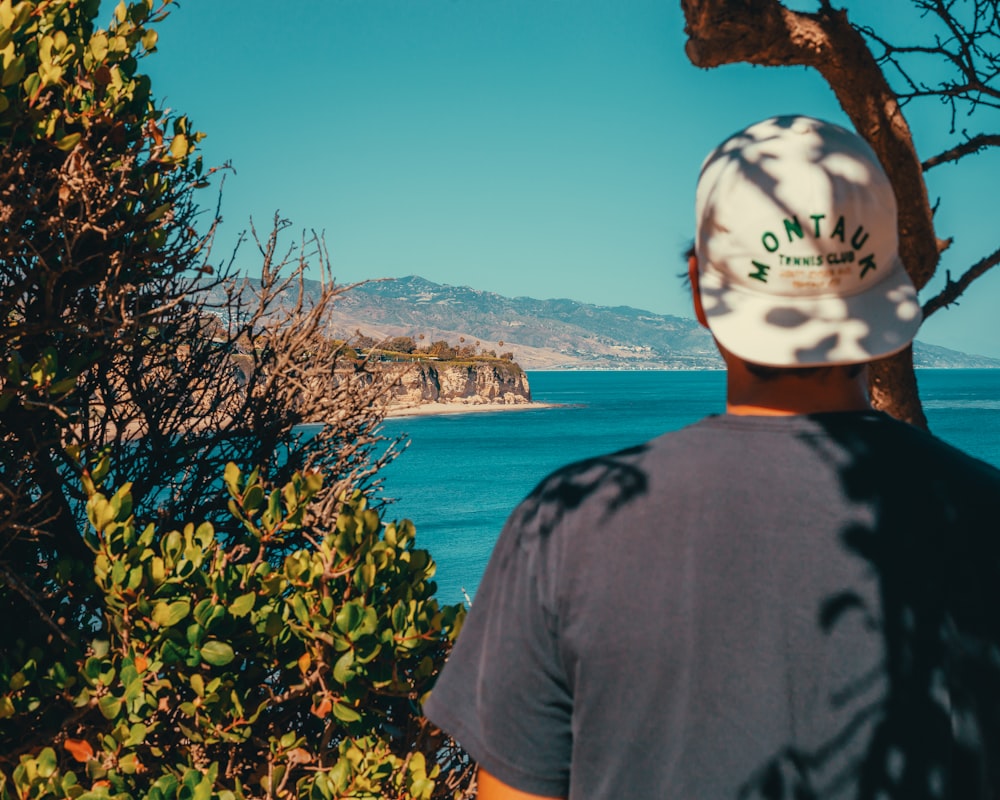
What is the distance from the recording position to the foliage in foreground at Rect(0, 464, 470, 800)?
311 cm

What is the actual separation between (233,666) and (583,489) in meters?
2.59

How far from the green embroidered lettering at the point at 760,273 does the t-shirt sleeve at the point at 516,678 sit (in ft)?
1.57

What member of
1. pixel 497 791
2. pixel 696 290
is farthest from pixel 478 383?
pixel 497 791

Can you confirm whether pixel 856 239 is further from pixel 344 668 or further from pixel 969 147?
pixel 969 147

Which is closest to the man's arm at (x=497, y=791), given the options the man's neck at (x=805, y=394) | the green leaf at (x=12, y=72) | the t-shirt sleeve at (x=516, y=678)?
the t-shirt sleeve at (x=516, y=678)

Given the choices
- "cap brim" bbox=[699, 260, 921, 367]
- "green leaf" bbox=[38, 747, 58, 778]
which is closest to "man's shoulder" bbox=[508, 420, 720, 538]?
"cap brim" bbox=[699, 260, 921, 367]

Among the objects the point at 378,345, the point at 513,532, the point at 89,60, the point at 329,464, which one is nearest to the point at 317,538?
the point at 329,464

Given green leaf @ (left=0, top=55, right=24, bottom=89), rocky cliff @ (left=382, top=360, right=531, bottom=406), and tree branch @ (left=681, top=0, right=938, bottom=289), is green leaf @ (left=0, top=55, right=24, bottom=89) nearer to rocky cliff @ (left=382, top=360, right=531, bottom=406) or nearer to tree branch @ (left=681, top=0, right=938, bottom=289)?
tree branch @ (left=681, top=0, right=938, bottom=289)

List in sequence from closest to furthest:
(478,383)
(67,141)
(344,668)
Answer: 1. (344,668)
2. (67,141)
3. (478,383)

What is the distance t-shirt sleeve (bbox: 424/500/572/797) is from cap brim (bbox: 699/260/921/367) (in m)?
0.41

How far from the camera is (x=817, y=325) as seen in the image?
1.29 metres

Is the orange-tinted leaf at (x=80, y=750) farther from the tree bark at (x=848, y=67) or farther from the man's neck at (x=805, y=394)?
the tree bark at (x=848, y=67)

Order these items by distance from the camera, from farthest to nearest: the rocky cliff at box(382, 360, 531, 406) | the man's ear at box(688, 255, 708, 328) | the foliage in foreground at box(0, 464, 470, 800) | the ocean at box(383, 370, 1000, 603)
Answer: the rocky cliff at box(382, 360, 531, 406) < the ocean at box(383, 370, 1000, 603) < the foliage in foreground at box(0, 464, 470, 800) < the man's ear at box(688, 255, 708, 328)

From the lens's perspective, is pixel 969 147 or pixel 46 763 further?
pixel 969 147
